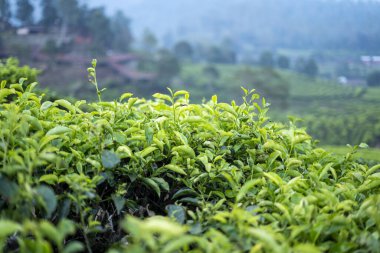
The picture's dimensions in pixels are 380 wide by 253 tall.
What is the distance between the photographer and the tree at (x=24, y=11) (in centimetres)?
1600

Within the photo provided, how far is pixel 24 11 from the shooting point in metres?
16.0

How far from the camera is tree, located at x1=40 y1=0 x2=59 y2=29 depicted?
57.4ft

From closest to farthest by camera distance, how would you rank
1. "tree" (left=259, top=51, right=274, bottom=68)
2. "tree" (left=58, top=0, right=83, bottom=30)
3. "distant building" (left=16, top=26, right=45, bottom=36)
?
"distant building" (left=16, top=26, right=45, bottom=36) < "tree" (left=58, top=0, right=83, bottom=30) < "tree" (left=259, top=51, right=274, bottom=68)

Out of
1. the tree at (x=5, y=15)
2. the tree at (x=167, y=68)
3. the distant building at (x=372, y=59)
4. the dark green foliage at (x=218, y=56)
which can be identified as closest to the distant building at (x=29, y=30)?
the tree at (x=5, y=15)

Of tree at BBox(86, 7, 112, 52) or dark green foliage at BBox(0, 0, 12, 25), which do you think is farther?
tree at BBox(86, 7, 112, 52)

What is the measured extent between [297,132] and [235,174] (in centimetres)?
44

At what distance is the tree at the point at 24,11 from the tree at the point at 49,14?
3.31 feet

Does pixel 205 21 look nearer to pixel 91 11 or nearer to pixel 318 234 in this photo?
pixel 91 11

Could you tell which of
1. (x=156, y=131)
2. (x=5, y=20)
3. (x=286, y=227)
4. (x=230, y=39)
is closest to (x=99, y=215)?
(x=156, y=131)

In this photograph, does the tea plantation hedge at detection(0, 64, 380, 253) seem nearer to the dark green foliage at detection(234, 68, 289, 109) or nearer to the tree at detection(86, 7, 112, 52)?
the dark green foliage at detection(234, 68, 289, 109)

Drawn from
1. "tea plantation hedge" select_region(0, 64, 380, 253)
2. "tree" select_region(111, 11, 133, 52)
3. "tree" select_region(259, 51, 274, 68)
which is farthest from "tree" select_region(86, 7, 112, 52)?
"tea plantation hedge" select_region(0, 64, 380, 253)

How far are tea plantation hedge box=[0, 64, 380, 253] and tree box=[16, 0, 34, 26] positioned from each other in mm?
16471

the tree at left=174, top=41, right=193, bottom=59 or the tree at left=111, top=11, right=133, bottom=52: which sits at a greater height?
the tree at left=111, top=11, right=133, bottom=52

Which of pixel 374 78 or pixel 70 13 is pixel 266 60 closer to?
pixel 70 13
